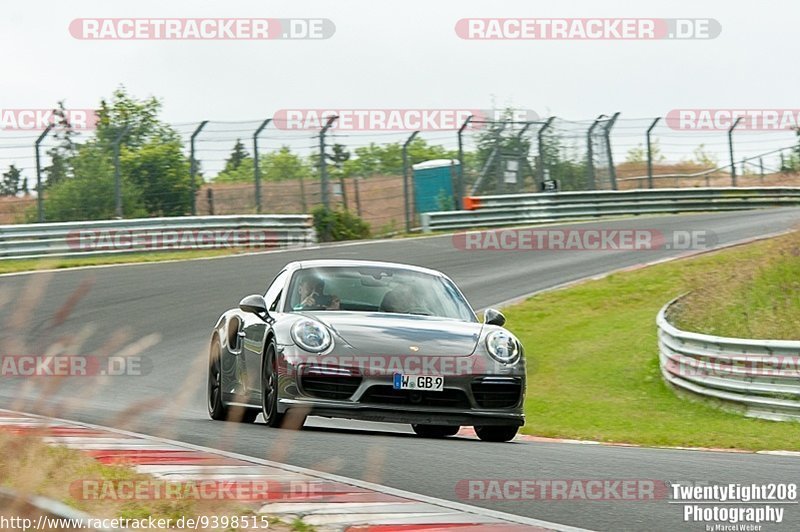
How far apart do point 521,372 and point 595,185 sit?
85.3 feet

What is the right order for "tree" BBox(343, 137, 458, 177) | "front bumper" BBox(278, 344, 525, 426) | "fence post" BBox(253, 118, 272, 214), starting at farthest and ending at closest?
"tree" BBox(343, 137, 458, 177) → "fence post" BBox(253, 118, 272, 214) → "front bumper" BBox(278, 344, 525, 426)

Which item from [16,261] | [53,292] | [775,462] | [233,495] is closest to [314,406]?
[775,462]

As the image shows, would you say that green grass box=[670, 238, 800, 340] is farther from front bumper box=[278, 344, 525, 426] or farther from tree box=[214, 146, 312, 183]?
tree box=[214, 146, 312, 183]

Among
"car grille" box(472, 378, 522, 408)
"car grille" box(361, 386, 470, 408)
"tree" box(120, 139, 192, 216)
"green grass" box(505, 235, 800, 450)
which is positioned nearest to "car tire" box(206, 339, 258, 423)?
"car grille" box(361, 386, 470, 408)

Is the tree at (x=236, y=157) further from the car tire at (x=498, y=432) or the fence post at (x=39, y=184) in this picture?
the car tire at (x=498, y=432)

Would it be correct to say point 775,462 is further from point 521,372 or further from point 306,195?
point 306,195

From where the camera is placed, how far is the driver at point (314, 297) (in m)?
9.79

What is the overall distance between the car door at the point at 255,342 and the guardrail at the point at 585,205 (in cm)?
2142

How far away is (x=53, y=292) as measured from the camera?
20.1 metres

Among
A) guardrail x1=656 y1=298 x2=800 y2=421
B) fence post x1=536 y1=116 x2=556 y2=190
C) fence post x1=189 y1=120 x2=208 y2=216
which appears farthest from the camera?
fence post x1=536 y1=116 x2=556 y2=190

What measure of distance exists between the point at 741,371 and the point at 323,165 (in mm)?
17021

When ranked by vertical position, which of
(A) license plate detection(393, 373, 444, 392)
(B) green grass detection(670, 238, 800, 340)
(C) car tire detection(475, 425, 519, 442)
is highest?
(A) license plate detection(393, 373, 444, 392)

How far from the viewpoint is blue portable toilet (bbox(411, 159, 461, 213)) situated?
33.4 meters

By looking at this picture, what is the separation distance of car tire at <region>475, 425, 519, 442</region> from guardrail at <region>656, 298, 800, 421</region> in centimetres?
417
